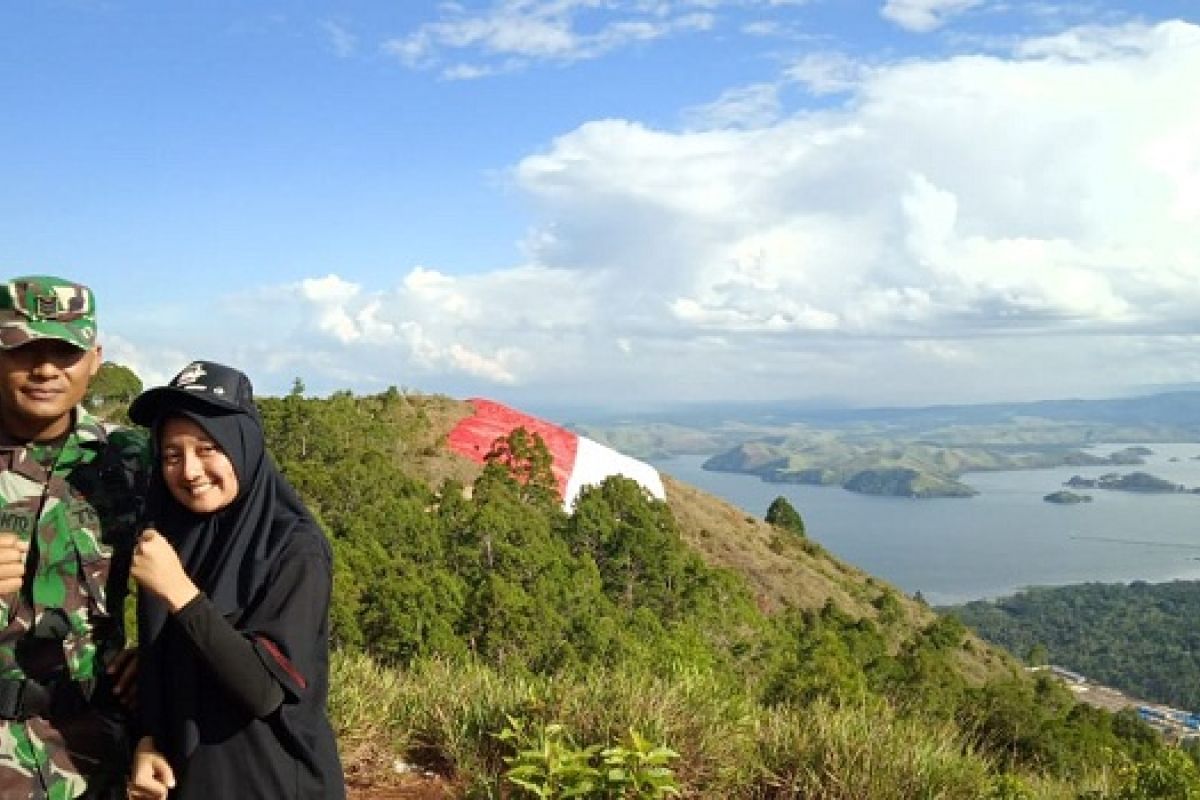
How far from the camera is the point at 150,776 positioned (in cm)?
220

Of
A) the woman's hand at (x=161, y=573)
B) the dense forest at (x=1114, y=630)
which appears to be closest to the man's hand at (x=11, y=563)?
the woman's hand at (x=161, y=573)

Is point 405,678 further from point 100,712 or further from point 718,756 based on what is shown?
point 100,712

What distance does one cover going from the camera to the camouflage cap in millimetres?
2225

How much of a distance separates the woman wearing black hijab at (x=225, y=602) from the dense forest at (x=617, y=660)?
1703 mm

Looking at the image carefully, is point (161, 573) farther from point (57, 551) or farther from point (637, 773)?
point (637, 773)

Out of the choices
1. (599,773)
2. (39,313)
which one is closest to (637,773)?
(599,773)

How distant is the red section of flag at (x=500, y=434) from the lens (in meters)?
42.0

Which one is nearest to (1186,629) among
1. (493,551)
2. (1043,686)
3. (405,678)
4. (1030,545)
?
(1030,545)

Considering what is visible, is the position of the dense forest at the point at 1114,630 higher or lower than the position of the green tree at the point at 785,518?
lower

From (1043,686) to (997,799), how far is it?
36.6 m

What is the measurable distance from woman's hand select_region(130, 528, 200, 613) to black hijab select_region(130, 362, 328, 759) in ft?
0.29

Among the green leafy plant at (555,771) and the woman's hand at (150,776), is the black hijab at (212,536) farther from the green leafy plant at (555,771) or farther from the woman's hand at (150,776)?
the green leafy plant at (555,771)

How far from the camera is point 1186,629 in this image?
111875 mm

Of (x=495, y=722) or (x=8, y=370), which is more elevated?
(x=8, y=370)
